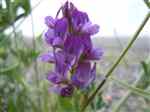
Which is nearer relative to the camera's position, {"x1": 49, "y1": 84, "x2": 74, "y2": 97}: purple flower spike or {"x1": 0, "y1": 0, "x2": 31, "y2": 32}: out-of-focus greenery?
{"x1": 49, "y1": 84, "x2": 74, "y2": 97}: purple flower spike

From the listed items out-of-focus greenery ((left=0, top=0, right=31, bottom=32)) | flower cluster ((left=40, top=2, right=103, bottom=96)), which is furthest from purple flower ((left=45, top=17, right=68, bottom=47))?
out-of-focus greenery ((left=0, top=0, right=31, bottom=32))

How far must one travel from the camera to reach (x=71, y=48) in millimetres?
436

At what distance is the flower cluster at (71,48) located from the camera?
433 millimetres

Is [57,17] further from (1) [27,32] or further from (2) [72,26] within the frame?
(1) [27,32]

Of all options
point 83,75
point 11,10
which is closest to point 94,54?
point 83,75

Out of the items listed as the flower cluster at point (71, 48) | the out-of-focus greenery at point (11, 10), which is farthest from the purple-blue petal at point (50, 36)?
the out-of-focus greenery at point (11, 10)

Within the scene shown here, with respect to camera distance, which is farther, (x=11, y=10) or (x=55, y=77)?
(x=11, y=10)

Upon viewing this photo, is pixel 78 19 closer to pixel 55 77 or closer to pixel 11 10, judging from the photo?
pixel 55 77

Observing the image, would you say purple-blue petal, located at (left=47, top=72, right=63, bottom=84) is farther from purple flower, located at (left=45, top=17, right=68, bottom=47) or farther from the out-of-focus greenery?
the out-of-focus greenery

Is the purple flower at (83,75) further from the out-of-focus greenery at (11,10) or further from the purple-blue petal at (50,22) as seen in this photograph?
the out-of-focus greenery at (11,10)

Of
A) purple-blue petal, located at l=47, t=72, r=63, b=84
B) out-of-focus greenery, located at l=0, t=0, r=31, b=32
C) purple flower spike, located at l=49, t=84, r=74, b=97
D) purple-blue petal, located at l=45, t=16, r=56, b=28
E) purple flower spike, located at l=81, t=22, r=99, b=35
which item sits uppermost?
purple-blue petal, located at l=45, t=16, r=56, b=28

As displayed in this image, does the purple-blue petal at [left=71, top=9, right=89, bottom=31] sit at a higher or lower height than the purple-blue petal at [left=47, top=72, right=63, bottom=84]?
higher

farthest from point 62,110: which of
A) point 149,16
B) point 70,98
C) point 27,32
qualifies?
Answer: point 27,32

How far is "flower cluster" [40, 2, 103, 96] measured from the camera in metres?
0.43
